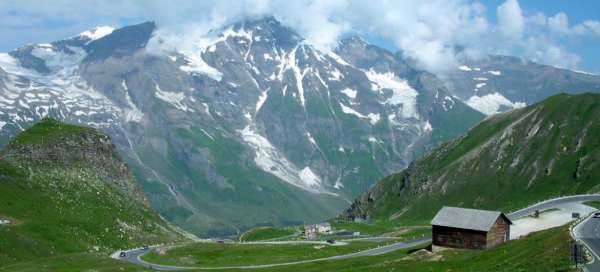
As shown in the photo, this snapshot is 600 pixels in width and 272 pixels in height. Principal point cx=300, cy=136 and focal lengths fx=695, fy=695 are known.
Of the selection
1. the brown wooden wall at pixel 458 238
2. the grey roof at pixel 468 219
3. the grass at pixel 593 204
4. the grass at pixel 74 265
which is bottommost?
the grass at pixel 74 265

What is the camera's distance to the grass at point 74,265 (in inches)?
5187

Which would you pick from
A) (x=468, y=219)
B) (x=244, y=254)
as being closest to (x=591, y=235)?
(x=468, y=219)

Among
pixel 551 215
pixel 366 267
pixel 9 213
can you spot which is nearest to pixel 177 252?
pixel 9 213

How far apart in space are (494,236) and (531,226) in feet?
61.9

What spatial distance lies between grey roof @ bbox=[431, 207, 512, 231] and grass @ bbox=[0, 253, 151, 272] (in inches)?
2286

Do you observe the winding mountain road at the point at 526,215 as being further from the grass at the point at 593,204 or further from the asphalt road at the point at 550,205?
the grass at the point at 593,204

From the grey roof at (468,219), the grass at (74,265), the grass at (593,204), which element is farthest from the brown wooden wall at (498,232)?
the grass at (74,265)

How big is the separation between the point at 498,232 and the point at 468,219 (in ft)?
17.4

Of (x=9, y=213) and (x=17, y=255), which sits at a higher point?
(x=9, y=213)

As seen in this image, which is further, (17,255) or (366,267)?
(17,255)

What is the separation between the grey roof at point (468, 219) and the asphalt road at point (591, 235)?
15.2 meters

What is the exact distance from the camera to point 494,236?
115 m

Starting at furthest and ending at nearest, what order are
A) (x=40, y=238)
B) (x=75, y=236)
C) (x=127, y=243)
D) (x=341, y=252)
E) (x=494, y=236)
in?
(x=127, y=243) → (x=75, y=236) → (x=40, y=238) → (x=341, y=252) → (x=494, y=236)

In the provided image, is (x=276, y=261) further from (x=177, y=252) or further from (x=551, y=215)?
(x=551, y=215)
